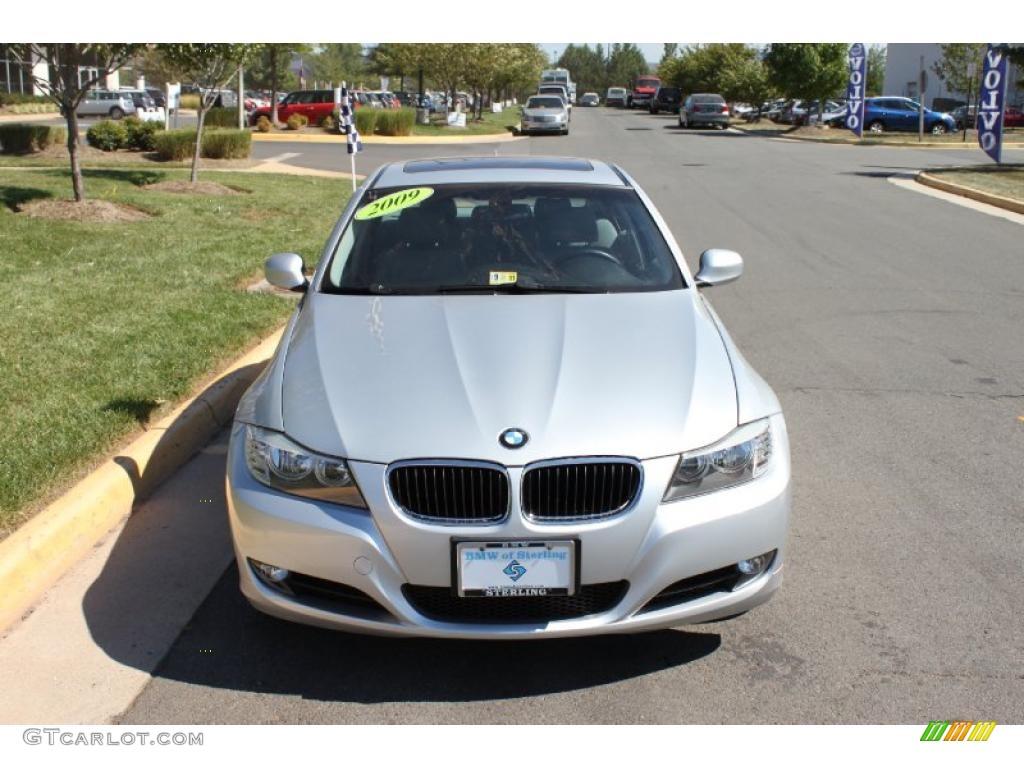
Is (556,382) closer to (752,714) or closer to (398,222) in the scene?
(752,714)

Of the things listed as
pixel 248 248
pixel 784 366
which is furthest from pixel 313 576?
pixel 248 248

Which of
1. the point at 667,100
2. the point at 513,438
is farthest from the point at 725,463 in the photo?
the point at 667,100

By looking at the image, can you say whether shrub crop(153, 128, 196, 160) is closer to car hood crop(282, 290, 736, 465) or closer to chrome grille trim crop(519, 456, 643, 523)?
car hood crop(282, 290, 736, 465)

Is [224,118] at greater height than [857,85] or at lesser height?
lesser

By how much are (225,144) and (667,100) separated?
151ft

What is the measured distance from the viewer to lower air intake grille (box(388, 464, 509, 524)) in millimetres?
3428

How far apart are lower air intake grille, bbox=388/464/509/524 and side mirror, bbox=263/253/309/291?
1.96m

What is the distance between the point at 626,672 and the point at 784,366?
447 cm

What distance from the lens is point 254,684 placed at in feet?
12.1

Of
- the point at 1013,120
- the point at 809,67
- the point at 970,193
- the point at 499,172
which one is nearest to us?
the point at 499,172

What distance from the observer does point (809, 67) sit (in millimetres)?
44375
